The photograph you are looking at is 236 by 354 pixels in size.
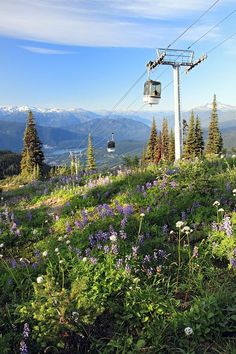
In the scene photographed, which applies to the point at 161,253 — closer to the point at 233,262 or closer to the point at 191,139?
the point at 233,262

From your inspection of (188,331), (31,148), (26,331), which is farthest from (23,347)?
(31,148)

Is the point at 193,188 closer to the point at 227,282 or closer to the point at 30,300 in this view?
the point at 227,282

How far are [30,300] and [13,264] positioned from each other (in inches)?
56.3

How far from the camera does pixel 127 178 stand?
1130 cm

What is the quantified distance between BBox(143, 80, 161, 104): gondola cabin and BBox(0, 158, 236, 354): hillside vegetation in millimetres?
21437

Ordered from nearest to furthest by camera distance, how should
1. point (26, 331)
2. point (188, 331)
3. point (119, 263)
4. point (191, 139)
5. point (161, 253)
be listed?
point (188, 331) → point (26, 331) → point (119, 263) → point (161, 253) → point (191, 139)

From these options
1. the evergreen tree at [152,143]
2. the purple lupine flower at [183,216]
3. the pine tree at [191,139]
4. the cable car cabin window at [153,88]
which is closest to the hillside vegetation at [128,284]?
the purple lupine flower at [183,216]

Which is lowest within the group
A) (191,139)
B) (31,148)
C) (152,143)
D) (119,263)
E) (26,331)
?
(152,143)

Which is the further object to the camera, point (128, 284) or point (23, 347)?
point (128, 284)

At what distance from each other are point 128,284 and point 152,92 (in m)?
25.5

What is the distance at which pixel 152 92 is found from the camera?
1154 inches

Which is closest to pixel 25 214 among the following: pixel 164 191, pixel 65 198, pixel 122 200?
pixel 65 198

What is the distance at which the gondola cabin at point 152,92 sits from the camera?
29250mm

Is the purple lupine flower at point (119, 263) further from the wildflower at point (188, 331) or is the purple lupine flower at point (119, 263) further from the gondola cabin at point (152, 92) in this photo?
the gondola cabin at point (152, 92)
